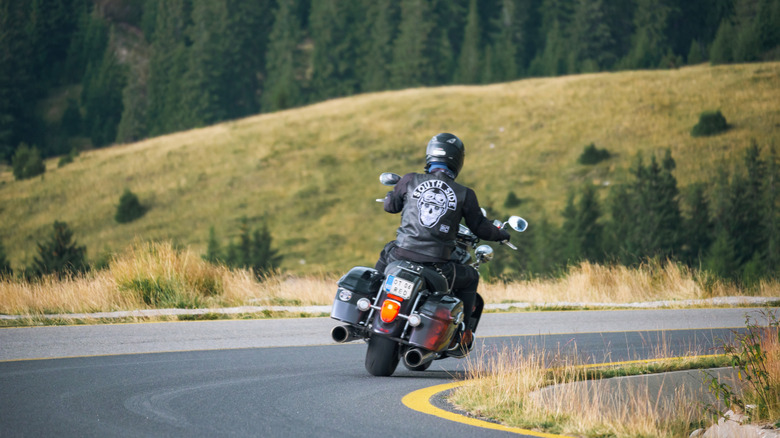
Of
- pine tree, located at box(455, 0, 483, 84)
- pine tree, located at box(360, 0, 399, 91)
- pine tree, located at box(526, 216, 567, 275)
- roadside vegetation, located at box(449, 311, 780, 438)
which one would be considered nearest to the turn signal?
roadside vegetation, located at box(449, 311, 780, 438)

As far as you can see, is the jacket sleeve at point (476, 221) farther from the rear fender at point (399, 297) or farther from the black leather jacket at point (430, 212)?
the rear fender at point (399, 297)

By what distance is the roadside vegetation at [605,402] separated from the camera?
20.4 feet

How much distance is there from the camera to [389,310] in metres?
7.76

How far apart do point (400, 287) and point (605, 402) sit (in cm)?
179

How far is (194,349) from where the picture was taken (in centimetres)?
1041

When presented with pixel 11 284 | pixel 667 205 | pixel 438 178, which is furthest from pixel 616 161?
pixel 438 178

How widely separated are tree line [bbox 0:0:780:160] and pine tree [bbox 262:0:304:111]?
0.59 feet

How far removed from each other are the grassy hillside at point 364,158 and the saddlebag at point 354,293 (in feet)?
150

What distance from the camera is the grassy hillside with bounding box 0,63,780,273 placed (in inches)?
2373

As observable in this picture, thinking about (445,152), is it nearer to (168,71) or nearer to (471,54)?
(471,54)

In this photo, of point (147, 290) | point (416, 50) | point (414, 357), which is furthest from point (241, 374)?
point (416, 50)

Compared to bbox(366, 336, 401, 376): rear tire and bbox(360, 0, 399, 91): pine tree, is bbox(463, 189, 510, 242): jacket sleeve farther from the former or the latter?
bbox(360, 0, 399, 91): pine tree

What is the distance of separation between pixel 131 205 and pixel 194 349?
56.2 m

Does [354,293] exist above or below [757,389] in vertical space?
above
